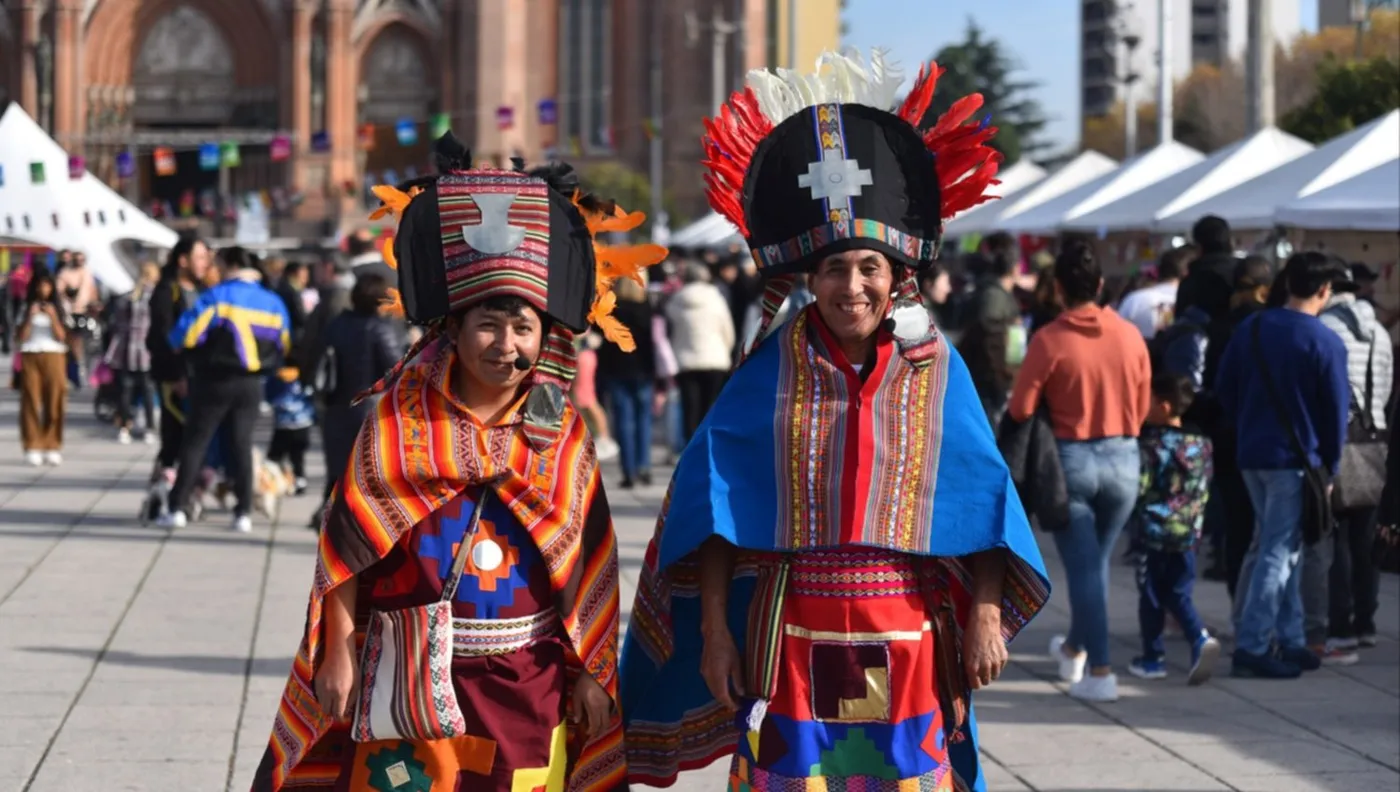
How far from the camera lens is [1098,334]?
28.2 ft

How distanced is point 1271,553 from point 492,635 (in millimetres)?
5305

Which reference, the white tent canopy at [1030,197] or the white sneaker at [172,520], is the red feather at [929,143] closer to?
the white sneaker at [172,520]

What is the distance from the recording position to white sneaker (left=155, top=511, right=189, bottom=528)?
46.3ft

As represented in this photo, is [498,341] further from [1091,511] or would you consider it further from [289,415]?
[289,415]

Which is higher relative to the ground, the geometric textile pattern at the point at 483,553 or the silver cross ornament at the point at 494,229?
the silver cross ornament at the point at 494,229

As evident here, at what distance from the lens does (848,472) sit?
4555mm

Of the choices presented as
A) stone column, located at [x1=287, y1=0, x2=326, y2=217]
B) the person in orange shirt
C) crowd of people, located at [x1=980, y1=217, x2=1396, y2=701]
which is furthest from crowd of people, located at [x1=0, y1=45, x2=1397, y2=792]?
stone column, located at [x1=287, y1=0, x2=326, y2=217]

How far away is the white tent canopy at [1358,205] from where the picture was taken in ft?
38.7

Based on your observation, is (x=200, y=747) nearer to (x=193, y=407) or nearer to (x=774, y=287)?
(x=774, y=287)

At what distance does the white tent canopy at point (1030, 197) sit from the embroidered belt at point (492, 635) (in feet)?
61.2

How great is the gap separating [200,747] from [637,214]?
336 cm

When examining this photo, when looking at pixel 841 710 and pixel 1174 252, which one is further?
pixel 1174 252

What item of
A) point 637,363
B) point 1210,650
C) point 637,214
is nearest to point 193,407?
point 637,363

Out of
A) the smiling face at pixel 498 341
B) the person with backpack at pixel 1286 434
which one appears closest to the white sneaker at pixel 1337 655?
the person with backpack at pixel 1286 434
